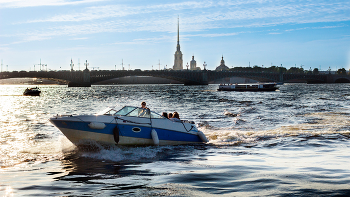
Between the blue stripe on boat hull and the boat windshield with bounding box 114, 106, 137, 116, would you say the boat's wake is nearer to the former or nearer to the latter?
the blue stripe on boat hull

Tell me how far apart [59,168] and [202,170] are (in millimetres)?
5320

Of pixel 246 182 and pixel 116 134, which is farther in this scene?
pixel 116 134

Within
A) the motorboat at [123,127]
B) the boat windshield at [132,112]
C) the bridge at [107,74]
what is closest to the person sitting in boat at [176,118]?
the motorboat at [123,127]

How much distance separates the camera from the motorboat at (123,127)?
59.5 ft

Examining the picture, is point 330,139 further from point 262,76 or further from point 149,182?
point 262,76

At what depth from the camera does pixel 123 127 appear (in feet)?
61.5

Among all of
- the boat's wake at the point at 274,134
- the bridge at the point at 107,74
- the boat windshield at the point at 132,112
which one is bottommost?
the boat's wake at the point at 274,134

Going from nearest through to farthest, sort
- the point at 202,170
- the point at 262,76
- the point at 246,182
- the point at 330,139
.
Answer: the point at 246,182 < the point at 202,170 < the point at 330,139 < the point at 262,76

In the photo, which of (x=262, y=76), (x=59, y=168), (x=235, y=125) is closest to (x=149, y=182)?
(x=59, y=168)

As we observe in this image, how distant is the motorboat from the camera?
18141mm

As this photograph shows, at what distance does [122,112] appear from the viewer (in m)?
19.0

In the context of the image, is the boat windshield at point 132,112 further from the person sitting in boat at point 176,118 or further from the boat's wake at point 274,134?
the boat's wake at point 274,134

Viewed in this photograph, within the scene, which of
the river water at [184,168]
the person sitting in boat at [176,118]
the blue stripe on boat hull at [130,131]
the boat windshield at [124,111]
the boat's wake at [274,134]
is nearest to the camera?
the river water at [184,168]

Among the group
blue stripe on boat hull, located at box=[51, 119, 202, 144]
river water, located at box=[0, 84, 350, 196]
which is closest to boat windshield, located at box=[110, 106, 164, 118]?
blue stripe on boat hull, located at box=[51, 119, 202, 144]
